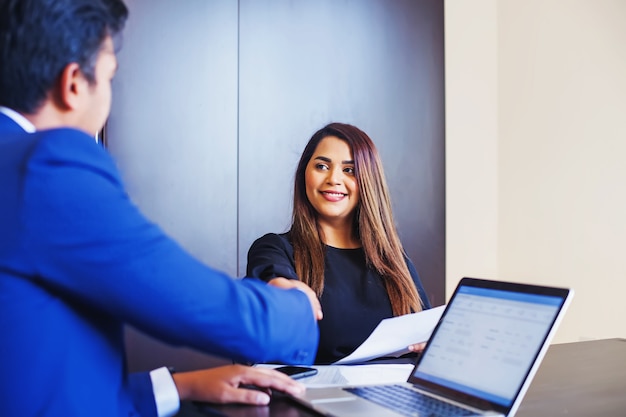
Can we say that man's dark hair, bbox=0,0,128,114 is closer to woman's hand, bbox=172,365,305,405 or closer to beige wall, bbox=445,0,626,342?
woman's hand, bbox=172,365,305,405

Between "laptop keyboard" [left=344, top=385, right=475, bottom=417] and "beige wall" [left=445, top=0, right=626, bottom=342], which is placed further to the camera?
"beige wall" [left=445, top=0, right=626, bottom=342]

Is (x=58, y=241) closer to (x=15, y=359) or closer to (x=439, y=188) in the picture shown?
(x=15, y=359)

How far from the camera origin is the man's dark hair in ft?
3.43

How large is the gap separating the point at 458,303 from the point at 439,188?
97.8 inches

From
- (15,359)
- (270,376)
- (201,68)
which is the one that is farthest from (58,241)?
(201,68)

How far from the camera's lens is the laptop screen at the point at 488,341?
122cm

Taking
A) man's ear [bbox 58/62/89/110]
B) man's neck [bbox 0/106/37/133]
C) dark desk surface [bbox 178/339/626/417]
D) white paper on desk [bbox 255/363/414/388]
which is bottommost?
dark desk surface [bbox 178/339/626/417]

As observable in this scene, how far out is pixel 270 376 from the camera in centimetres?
138

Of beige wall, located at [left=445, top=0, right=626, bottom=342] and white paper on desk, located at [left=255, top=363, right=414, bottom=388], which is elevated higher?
beige wall, located at [left=445, top=0, right=626, bottom=342]

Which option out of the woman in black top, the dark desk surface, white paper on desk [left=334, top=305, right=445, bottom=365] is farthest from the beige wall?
white paper on desk [left=334, top=305, right=445, bottom=365]

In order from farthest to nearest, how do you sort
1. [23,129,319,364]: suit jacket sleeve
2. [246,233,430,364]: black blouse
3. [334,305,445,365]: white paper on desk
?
1. [246,233,430,364]: black blouse
2. [334,305,445,365]: white paper on desk
3. [23,129,319,364]: suit jacket sleeve

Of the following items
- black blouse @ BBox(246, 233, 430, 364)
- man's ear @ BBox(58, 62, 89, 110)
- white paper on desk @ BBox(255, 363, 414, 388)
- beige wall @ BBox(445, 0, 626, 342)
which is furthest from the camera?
beige wall @ BBox(445, 0, 626, 342)

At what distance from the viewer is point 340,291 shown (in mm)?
2352

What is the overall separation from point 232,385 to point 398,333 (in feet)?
1.57
